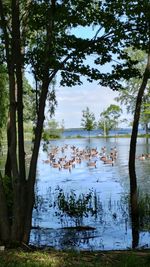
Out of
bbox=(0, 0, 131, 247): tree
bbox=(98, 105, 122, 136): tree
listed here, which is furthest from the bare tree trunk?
bbox=(98, 105, 122, 136): tree

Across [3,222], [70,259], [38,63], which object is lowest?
[70,259]

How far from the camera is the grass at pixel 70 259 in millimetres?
5992

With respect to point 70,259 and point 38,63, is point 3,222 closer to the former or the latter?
point 70,259

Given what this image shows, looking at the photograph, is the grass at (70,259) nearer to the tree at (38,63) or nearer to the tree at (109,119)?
the tree at (38,63)

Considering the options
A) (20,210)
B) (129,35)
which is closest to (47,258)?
(20,210)

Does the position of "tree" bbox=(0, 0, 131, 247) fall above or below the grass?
above

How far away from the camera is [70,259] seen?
21.0 ft

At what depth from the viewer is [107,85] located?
28.4ft

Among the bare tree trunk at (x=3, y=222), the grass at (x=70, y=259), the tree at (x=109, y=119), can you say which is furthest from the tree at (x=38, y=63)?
the tree at (x=109, y=119)

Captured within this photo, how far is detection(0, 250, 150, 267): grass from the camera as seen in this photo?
5992 millimetres

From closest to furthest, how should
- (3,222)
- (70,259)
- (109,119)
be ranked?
(70,259) < (3,222) < (109,119)

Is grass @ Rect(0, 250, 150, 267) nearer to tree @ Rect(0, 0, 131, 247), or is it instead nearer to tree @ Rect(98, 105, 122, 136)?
tree @ Rect(0, 0, 131, 247)

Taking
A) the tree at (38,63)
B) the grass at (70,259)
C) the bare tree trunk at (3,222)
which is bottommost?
the grass at (70,259)

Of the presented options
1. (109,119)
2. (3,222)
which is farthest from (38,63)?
(109,119)
